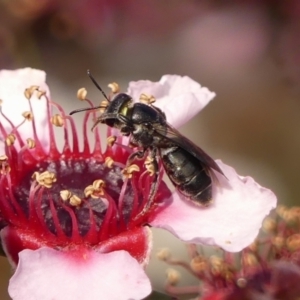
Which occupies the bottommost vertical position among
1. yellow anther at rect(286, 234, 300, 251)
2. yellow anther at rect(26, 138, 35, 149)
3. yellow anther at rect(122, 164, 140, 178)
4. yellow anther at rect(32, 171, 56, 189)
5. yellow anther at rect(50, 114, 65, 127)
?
yellow anther at rect(286, 234, 300, 251)

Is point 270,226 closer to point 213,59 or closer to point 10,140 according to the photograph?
point 10,140

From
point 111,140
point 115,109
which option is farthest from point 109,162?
point 115,109

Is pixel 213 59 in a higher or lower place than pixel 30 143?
higher

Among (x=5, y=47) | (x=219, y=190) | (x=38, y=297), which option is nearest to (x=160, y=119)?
(x=219, y=190)

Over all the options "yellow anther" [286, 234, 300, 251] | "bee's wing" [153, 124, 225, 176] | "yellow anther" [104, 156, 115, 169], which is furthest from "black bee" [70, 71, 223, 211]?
"yellow anther" [286, 234, 300, 251]

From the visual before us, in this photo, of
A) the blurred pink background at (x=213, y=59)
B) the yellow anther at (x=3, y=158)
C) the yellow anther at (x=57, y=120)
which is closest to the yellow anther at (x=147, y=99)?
the yellow anther at (x=57, y=120)

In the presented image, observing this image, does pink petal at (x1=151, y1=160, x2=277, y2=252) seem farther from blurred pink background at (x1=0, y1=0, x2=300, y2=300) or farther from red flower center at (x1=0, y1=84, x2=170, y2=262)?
blurred pink background at (x1=0, y1=0, x2=300, y2=300)

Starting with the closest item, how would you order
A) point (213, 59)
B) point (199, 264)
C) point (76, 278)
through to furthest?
point (76, 278)
point (199, 264)
point (213, 59)

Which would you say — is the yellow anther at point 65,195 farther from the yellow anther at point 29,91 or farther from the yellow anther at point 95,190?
the yellow anther at point 29,91
